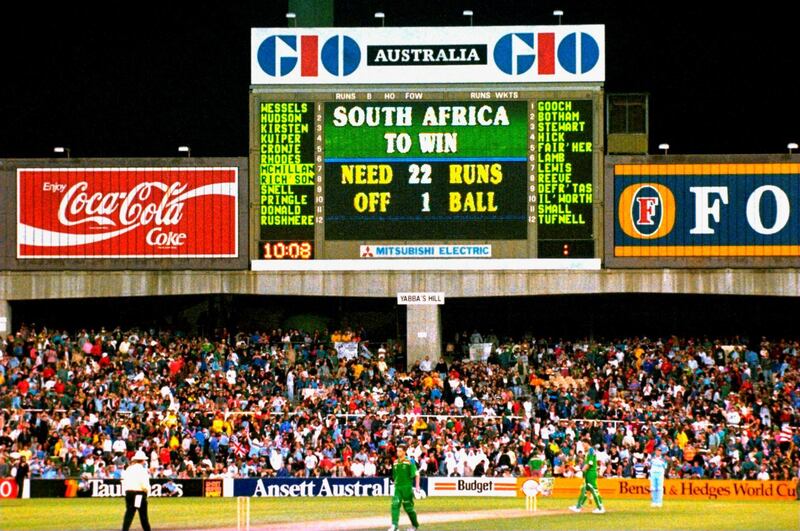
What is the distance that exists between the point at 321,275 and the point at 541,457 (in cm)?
964

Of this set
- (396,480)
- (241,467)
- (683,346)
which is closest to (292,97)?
(241,467)

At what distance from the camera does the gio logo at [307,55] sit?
41.5m

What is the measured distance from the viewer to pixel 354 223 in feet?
138

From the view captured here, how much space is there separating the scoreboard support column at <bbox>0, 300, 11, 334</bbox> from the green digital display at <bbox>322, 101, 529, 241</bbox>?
437 inches

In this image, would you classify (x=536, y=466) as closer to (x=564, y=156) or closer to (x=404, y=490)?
(x=564, y=156)

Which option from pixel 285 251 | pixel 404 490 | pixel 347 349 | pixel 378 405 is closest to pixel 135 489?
pixel 404 490

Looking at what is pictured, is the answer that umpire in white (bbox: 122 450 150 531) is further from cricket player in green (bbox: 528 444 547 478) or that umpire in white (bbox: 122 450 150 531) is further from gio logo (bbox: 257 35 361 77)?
gio logo (bbox: 257 35 361 77)

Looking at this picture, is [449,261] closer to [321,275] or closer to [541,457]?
[321,275]

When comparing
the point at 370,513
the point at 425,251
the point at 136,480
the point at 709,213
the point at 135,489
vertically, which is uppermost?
the point at 709,213

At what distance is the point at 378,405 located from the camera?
41.8 meters

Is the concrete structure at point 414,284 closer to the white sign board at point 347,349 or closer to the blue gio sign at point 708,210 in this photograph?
the blue gio sign at point 708,210

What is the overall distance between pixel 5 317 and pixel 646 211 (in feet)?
66.2

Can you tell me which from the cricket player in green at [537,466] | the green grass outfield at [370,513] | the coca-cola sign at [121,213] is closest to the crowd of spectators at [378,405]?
the cricket player in green at [537,466]

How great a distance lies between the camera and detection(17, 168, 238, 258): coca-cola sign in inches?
1729
